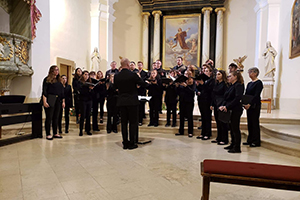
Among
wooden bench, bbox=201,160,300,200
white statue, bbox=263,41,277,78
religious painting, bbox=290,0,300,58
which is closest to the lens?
wooden bench, bbox=201,160,300,200

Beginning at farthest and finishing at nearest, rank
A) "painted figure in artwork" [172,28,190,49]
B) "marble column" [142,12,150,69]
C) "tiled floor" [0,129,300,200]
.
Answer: "marble column" [142,12,150,69] → "painted figure in artwork" [172,28,190,49] → "tiled floor" [0,129,300,200]

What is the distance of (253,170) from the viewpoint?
1.94 m

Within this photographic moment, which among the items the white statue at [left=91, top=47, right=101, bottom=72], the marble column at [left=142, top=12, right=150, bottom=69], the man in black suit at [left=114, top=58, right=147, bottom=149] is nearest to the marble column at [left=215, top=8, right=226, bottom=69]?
the marble column at [left=142, top=12, right=150, bottom=69]

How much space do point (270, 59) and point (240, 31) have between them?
3586mm

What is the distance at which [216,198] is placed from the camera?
7.93ft

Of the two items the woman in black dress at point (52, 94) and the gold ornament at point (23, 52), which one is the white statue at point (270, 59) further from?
the gold ornament at point (23, 52)

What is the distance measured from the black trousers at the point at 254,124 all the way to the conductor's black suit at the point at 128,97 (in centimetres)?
221

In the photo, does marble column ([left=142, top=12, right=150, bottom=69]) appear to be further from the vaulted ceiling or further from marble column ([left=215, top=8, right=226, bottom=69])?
marble column ([left=215, top=8, right=226, bottom=69])

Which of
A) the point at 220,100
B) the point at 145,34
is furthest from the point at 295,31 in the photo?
the point at 145,34

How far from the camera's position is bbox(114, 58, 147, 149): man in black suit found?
4230 millimetres

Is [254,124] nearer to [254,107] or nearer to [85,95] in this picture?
[254,107]

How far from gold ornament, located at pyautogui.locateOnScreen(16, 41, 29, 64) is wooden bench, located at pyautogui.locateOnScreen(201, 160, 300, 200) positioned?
659 cm

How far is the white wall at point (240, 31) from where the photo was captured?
1191cm

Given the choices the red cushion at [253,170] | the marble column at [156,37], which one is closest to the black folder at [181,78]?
the red cushion at [253,170]
